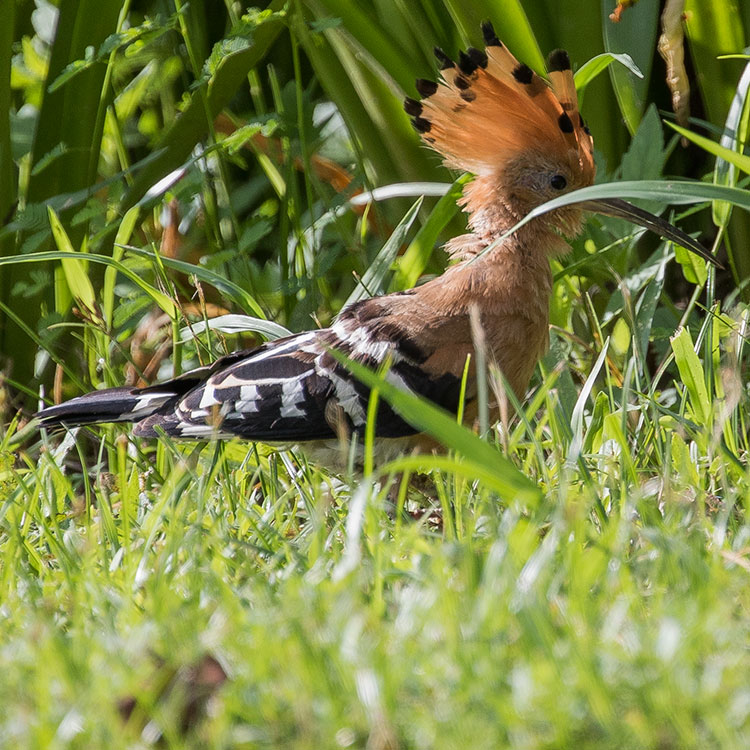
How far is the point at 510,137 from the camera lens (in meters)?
2.72

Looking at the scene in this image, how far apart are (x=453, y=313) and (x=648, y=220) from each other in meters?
0.53

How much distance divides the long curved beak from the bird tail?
120cm

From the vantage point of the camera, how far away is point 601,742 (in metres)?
1.01

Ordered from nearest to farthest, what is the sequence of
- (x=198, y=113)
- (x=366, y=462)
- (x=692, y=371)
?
(x=366, y=462), (x=692, y=371), (x=198, y=113)

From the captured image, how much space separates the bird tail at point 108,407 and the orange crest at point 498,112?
0.98 metres

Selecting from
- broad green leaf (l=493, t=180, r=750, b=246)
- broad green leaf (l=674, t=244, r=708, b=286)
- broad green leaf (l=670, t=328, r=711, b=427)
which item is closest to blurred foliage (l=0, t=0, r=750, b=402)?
broad green leaf (l=674, t=244, r=708, b=286)

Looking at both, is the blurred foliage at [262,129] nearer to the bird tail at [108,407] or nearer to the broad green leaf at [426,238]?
the broad green leaf at [426,238]

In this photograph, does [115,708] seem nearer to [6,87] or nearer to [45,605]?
[45,605]

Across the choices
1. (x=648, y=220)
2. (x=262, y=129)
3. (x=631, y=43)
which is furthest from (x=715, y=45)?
(x=262, y=129)

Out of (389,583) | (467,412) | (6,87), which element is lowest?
(467,412)

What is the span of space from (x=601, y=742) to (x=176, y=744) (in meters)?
0.41

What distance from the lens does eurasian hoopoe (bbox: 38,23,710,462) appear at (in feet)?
8.35

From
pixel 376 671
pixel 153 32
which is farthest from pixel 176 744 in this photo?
pixel 153 32

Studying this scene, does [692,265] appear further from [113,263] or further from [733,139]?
[113,263]
